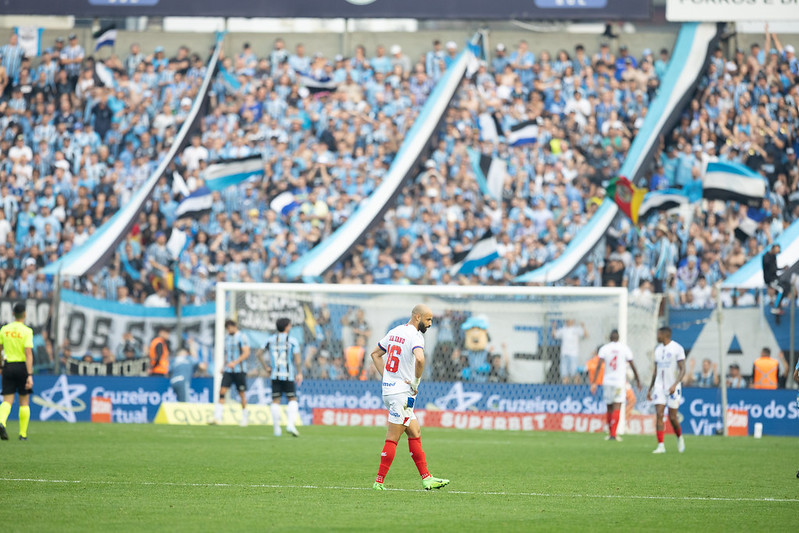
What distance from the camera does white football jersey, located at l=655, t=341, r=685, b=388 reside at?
19.8 metres

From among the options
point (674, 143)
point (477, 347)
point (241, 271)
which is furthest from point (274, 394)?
point (674, 143)

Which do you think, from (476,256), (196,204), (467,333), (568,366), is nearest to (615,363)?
(568,366)

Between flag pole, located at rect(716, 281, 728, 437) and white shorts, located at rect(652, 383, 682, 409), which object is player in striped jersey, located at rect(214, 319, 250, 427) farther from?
flag pole, located at rect(716, 281, 728, 437)

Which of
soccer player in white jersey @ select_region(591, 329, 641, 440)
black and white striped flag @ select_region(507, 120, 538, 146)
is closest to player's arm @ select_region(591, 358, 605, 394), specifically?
soccer player in white jersey @ select_region(591, 329, 641, 440)

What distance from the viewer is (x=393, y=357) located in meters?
12.0

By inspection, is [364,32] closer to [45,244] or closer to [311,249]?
[311,249]

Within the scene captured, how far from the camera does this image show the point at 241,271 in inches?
1153

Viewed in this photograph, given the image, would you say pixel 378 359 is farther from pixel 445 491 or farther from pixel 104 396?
pixel 104 396

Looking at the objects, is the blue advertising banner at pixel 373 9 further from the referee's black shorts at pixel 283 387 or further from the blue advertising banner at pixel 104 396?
the referee's black shorts at pixel 283 387

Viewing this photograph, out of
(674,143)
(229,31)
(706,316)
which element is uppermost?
(229,31)

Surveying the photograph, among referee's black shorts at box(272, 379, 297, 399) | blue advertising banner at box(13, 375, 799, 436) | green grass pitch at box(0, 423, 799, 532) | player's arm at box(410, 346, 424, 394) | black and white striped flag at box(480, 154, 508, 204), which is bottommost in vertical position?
green grass pitch at box(0, 423, 799, 532)

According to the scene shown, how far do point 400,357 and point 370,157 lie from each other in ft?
67.2

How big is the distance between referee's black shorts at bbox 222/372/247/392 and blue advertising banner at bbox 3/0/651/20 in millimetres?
13956

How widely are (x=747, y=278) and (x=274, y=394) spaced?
11.4 metres
